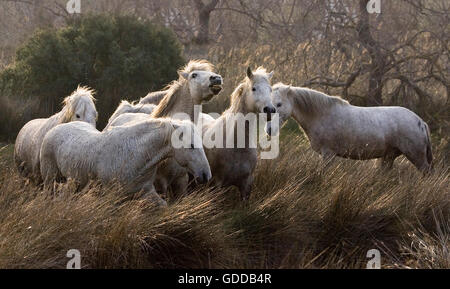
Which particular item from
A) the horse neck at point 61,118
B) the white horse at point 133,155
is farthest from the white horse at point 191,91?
the white horse at point 133,155

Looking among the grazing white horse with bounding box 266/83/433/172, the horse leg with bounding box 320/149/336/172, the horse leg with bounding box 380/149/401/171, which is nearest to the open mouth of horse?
the horse leg with bounding box 320/149/336/172

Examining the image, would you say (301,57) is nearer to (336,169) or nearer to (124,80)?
(124,80)

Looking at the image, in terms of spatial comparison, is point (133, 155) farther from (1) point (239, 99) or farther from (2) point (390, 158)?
(2) point (390, 158)

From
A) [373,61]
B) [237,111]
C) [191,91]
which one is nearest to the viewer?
[237,111]

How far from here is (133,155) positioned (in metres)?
6.04

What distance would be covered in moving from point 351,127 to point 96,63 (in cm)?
554

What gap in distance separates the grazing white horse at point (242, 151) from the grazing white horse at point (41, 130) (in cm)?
164

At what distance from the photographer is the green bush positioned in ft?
39.7

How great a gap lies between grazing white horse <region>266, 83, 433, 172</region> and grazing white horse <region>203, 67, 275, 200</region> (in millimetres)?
1730

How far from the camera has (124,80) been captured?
1230 cm

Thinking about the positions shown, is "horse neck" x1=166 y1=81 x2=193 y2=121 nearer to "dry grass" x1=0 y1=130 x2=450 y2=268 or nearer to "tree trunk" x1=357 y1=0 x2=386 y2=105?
"dry grass" x1=0 y1=130 x2=450 y2=268

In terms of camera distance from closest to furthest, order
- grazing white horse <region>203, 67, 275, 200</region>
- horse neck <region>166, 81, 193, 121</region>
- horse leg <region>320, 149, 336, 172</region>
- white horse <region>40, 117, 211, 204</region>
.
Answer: white horse <region>40, 117, 211, 204</region>, grazing white horse <region>203, 67, 275, 200</region>, horse neck <region>166, 81, 193, 121</region>, horse leg <region>320, 149, 336, 172</region>

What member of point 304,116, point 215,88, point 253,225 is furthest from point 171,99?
point 304,116
